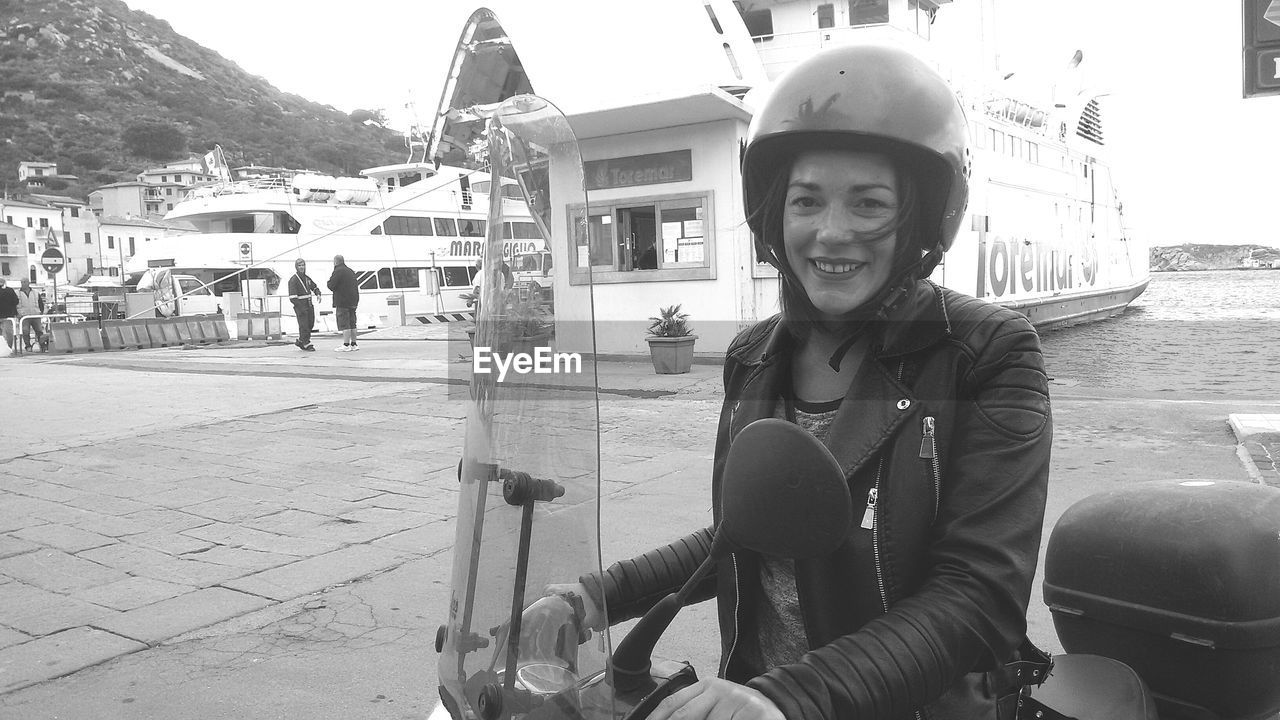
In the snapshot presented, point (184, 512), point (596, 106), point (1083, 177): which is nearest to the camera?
point (184, 512)

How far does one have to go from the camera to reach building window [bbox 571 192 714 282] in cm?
Answer: 1445

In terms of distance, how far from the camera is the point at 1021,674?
4.26 ft

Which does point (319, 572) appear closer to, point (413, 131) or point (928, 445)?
point (928, 445)

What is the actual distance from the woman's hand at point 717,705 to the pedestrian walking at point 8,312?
23106 mm

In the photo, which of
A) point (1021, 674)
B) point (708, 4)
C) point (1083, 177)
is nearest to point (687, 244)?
point (708, 4)

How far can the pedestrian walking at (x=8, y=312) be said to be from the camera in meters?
20.1

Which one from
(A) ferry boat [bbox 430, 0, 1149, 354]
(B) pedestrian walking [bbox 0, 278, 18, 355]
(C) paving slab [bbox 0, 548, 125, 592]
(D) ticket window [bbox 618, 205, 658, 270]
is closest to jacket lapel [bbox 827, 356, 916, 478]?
(C) paving slab [bbox 0, 548, 125, 592]

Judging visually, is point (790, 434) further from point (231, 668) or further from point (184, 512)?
point (184, 512)

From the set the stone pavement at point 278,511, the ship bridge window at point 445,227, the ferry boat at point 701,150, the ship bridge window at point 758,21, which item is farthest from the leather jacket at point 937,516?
the ship bridge window at point 445,227

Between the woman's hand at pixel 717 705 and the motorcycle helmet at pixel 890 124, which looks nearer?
the woman's hand at pixel 717 705

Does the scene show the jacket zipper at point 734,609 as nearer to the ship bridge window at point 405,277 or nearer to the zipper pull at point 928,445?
the zipper pull at point 928,445

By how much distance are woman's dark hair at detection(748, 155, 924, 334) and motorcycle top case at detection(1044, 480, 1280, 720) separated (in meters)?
0.65

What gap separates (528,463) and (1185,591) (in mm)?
1101

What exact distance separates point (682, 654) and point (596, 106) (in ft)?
37.5
